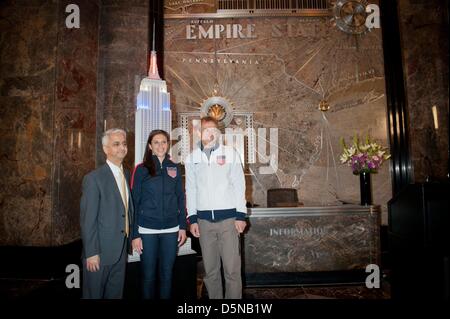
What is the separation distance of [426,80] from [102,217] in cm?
653

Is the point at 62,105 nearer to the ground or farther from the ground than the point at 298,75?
nearer to the ground

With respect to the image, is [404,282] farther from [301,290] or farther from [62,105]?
[62,105]

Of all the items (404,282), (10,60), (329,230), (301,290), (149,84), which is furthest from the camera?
(10,60)

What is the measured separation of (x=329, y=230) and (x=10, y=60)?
563cm

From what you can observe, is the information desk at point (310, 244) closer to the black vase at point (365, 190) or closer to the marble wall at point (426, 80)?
the black vase at point (365, 190)

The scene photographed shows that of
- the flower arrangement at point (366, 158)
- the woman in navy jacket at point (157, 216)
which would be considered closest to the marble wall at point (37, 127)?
the woman in navy jacket at point (157, 216)

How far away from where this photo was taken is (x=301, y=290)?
3.63 metres

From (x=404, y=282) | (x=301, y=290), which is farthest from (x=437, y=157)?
(x=404, y=282)

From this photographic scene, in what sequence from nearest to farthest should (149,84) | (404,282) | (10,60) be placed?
(404,282) → (149,84) → (10,60)

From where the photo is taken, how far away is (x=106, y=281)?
232 centimetres

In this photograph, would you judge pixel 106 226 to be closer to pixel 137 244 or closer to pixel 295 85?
pixel 137 244

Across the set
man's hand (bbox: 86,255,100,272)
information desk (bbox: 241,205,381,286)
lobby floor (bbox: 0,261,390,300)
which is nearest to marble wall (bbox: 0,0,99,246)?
lobby floor (bbox: 0,261,390,300)

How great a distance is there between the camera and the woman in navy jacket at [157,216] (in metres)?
2.51

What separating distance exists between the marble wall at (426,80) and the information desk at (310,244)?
2.85 meters
